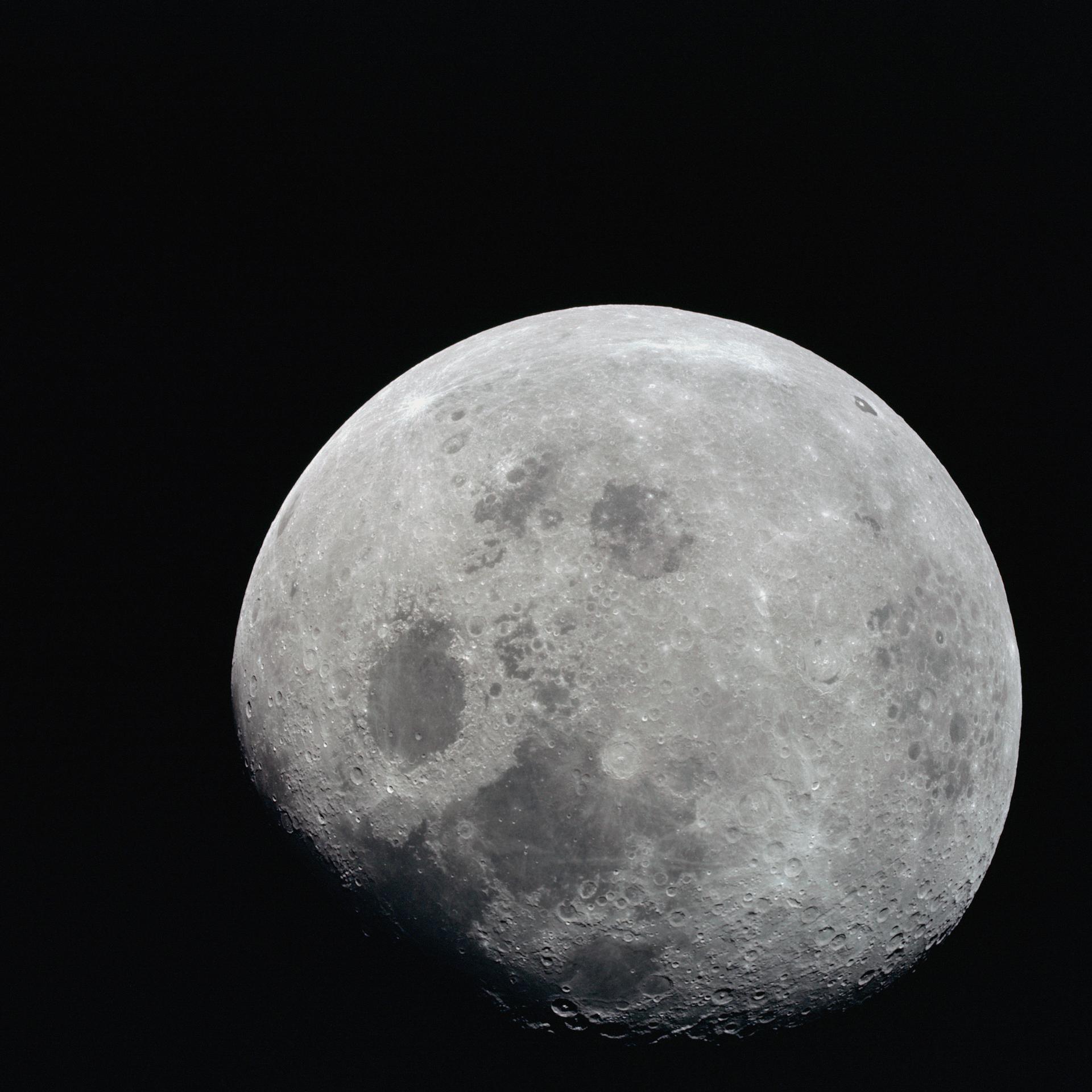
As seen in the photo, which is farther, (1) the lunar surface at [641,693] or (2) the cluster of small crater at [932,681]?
(2) the cluster of small crater at [932,681]

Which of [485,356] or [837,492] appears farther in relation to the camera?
[485,356]

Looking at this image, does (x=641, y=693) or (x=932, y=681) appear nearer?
(x=641, y=693)

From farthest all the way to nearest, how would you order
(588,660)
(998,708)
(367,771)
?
(998,708)
(367,771)
(588,660)

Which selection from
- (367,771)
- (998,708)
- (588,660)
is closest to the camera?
(588,660)

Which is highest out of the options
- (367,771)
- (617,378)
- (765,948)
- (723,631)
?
(617,378)

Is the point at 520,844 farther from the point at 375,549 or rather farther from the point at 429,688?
the point at 375,549

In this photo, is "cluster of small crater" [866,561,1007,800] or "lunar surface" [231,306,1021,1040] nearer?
"lunar surface" [231,306,1021,1040]

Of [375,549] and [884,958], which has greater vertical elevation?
[375,549]

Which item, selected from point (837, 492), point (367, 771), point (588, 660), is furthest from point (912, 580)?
point (367, 771)
